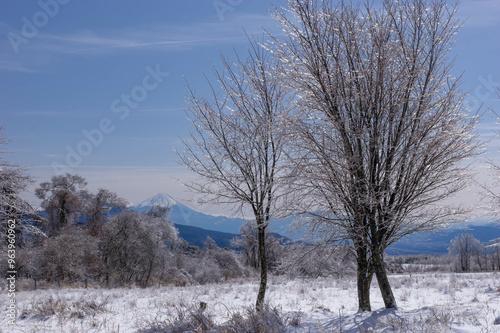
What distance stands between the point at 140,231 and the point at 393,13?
24129 millimetres

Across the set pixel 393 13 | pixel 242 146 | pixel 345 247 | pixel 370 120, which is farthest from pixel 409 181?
pixel 242 146

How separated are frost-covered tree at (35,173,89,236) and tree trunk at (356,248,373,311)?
2828cm

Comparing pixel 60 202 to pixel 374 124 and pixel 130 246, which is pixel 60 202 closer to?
pixel 130 246

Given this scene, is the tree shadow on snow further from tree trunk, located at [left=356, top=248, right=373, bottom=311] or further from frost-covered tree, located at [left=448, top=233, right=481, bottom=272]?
frost-covered tree, located at [left=448, top=233, right=481, bottom=272]

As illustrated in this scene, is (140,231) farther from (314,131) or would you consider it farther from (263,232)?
(314,131)

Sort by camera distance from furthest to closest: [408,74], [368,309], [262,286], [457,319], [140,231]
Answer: [140,231]
[262,286]
[368,309]
[408,74]
[457,319]

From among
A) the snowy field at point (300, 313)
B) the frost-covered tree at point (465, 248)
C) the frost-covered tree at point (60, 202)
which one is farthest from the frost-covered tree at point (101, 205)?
the frost-covered tree at point (465, 248)

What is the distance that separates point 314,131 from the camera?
6363 mm

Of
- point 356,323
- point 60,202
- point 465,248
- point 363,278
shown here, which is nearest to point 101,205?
point 60,202

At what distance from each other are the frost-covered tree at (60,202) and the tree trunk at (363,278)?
2828 cm

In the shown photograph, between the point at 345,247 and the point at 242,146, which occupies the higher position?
the point at 242,146

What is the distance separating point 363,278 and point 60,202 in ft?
100

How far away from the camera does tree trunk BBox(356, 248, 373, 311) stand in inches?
289

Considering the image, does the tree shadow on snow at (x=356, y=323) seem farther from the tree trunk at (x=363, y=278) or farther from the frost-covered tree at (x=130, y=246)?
the frost-covered tree at (x=130, y=246)
